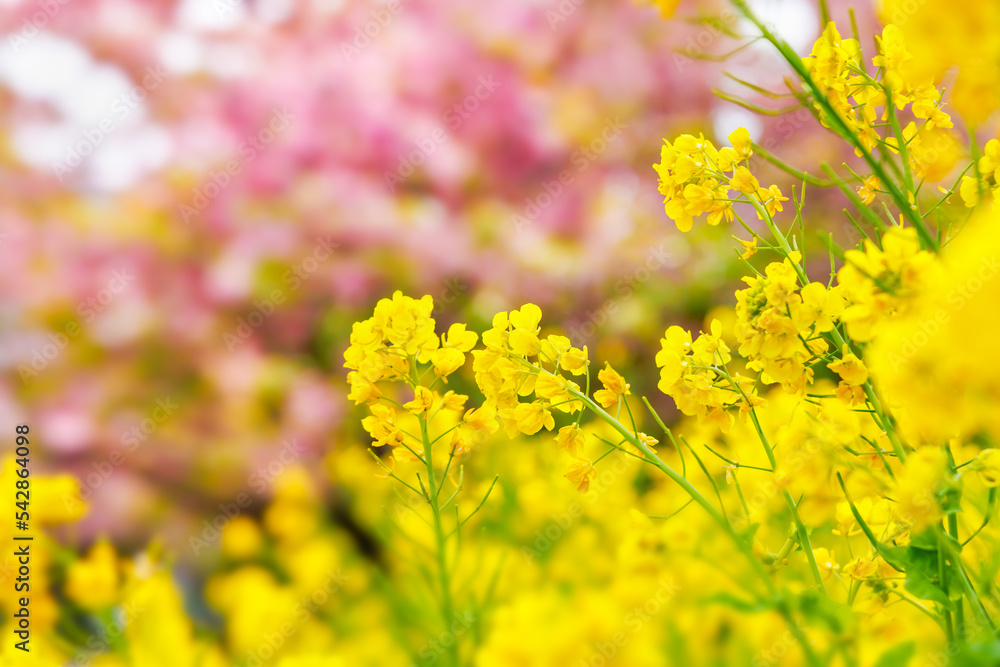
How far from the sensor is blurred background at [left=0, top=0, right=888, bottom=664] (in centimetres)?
180

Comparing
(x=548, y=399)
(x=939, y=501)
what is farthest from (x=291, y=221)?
(x=939, y=501)

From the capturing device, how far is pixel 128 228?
1.82 metres

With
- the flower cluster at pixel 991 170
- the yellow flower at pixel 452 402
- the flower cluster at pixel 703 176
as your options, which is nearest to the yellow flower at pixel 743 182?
the flower cluster at pixel 703 176

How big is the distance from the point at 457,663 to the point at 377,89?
1.58 m

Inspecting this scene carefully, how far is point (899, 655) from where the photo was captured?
0.32 metres

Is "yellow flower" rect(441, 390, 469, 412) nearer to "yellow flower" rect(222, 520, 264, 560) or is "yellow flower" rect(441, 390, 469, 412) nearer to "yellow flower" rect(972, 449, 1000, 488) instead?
"yellow flower" rect(972, 449, 1000, 488)

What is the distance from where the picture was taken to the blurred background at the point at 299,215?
5.89 ft

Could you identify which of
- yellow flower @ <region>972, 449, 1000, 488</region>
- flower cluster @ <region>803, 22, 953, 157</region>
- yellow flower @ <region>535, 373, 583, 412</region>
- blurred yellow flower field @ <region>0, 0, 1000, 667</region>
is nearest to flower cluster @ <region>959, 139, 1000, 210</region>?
flower cluster @ <region>803, 22, 953, 157</region>

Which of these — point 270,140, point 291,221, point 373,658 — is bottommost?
point 373,658

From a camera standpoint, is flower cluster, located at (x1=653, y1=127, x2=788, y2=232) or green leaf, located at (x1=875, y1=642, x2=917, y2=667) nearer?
green leaf, located at (x1=875, y1=642, x2=917, y2=667)

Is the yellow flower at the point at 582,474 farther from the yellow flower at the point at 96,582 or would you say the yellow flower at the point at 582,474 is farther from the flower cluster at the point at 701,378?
the yellow flower at the point at 96,582

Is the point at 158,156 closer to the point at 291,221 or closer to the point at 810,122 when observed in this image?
the point at 291,221

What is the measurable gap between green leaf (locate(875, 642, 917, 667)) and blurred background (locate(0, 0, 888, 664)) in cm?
138

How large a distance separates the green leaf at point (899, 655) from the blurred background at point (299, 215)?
1.38 metres
